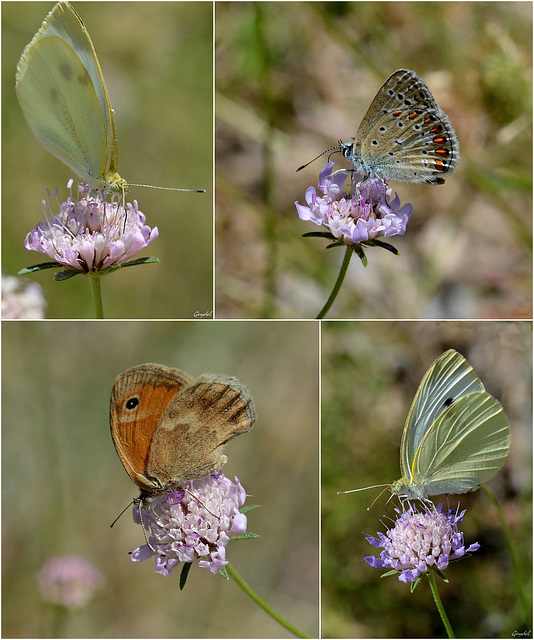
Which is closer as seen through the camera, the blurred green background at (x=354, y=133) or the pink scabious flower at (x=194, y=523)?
the pink scabious flower at (x=194, y=523)

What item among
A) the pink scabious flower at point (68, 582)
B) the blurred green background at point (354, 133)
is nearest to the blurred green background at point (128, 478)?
the pink scabious flower at point (68, 582)

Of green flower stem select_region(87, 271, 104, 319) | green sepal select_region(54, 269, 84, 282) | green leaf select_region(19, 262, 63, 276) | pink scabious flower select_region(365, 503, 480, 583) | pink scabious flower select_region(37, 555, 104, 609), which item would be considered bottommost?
pink scabious flower select_region(37, 555, 104, 609)

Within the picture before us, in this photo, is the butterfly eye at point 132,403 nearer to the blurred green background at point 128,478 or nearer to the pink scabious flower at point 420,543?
the pink scabious flower at point 420,543

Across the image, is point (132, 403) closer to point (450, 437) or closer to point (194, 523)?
point (194, 523)

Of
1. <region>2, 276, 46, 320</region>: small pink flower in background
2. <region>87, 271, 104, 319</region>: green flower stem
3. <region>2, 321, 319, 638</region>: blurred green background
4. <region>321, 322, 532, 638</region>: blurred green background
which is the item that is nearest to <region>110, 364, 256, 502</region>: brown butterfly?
<region>87, 271, 104, 319</region>: green flower stem

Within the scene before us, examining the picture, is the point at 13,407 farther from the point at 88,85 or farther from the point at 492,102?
the point at 492,102

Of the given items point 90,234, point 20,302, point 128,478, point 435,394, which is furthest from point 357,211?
point 128,478

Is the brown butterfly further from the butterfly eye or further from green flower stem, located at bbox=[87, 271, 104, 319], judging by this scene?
green flower stem, located at bbox=[87, 271, 104, 319]
